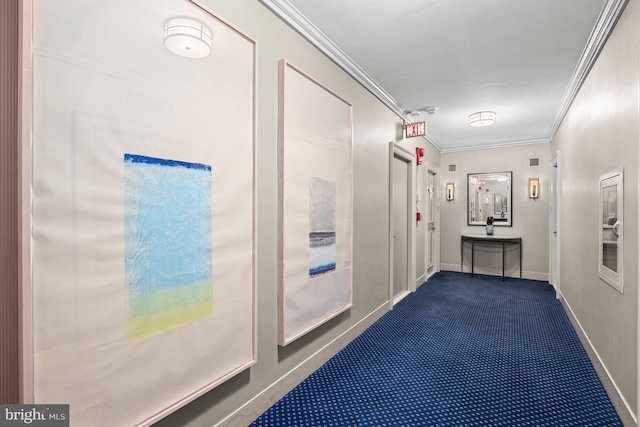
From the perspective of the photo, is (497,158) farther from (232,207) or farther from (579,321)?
(232,207)

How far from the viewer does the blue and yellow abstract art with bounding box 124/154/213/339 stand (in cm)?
143

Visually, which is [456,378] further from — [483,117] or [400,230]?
[483,117]

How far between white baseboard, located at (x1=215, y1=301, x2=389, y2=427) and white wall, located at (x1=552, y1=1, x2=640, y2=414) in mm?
1995

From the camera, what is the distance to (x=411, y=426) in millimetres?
2035

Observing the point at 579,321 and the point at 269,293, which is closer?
the point at 269,293

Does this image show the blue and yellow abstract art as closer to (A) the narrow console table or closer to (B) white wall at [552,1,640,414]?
(B) white wall at [552,1,640,414]

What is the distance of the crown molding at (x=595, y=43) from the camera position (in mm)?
2191

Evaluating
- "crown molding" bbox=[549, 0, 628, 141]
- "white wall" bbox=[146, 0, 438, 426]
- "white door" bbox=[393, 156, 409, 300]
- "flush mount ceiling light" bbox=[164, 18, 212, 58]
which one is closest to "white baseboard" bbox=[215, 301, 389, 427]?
"white wall" bbox=[146, 0, 438, 426]

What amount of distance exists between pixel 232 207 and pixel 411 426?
1.70 meters

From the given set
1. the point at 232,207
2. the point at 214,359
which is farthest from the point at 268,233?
the point at 214,359

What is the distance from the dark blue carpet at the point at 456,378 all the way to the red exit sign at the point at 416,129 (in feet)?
7.58

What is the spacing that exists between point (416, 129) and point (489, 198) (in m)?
3.15

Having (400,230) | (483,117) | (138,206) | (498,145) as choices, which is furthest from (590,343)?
(498,145)

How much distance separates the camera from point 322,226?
8.87ft
